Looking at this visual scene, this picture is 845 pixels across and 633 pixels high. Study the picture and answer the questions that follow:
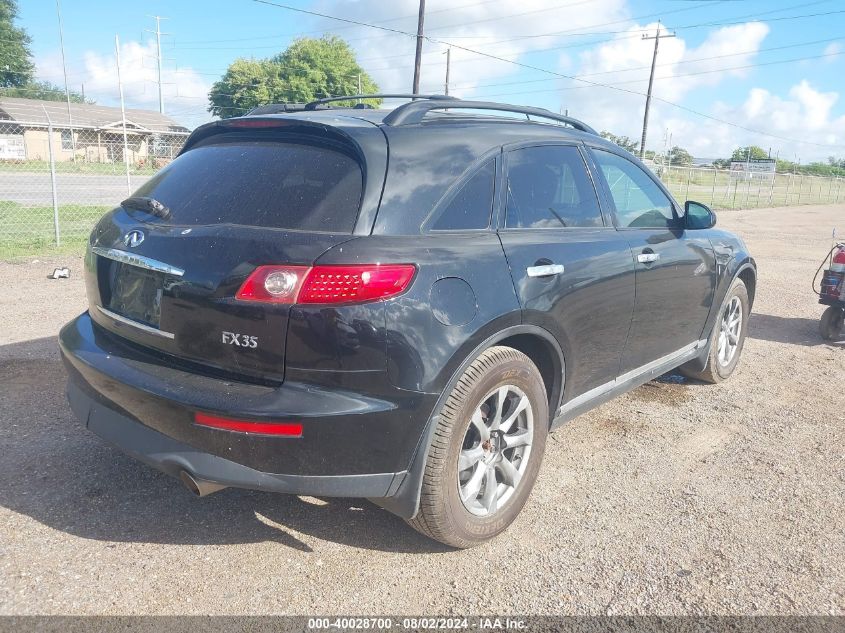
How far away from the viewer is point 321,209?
2492 millimetres

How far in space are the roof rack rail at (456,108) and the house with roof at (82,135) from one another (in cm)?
1973

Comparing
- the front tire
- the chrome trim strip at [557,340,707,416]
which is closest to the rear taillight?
the front tire

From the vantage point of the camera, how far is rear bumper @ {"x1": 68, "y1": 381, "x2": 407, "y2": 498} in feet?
7.83

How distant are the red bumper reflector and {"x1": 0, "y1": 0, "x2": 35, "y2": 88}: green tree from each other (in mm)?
71402

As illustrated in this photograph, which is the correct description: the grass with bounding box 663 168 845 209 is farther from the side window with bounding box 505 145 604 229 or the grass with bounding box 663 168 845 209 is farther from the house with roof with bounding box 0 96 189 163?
the side window with bounding box 505 145 604 229

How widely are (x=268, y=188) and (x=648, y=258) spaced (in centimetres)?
222

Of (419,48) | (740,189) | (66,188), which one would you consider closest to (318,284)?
(66,188)

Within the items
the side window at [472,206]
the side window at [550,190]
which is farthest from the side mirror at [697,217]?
the side window at [472,206]

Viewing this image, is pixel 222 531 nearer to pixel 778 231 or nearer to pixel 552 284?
pixel 552 284

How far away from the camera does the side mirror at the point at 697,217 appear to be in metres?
4.30

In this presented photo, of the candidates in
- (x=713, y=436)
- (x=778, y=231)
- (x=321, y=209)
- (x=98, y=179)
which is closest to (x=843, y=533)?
(x=713, y=436)

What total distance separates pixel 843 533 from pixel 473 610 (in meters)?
1.86

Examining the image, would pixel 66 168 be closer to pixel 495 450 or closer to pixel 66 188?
pixel 66 188

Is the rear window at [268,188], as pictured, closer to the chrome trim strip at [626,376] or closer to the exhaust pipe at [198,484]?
the exhaust pipe at [198,484]
